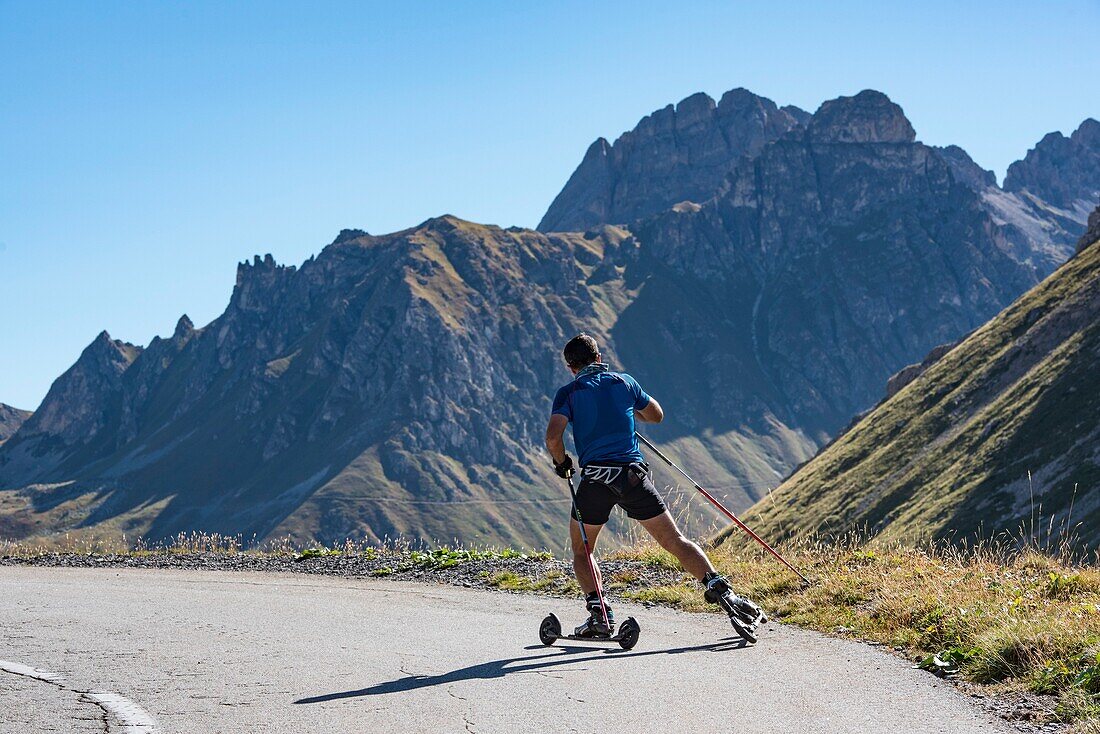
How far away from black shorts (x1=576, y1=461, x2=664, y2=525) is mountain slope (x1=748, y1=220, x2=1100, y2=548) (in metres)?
42.3

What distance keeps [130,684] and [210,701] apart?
1.07 m

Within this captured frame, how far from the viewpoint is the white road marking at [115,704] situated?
23.1 ft

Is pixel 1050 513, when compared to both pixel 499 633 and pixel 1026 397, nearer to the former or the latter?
pixel 1026 397

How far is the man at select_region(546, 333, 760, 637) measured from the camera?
34.5ft

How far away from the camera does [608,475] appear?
10.5 m

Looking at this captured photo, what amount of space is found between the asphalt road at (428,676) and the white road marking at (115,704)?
2 cm

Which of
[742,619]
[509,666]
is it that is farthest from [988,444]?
[509,666]

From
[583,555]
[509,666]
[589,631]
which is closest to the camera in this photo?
[509,666]

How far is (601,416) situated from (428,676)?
10.5 ft

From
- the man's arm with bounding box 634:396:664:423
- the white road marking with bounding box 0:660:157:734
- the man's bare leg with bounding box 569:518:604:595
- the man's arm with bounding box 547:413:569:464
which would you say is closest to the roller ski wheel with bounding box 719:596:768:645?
the man's bare leg with bounding box 569:518:604:595

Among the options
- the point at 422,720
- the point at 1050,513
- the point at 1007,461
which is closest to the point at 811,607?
the point at 422,720

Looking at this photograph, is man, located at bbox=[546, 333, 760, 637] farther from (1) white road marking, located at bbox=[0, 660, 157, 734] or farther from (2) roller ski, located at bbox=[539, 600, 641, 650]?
(1) white road marking, located at bbox=[0, 660, 157, 734]

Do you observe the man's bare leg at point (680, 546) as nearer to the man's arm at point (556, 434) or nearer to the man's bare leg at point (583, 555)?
the man's bare leg at point (583, 555)

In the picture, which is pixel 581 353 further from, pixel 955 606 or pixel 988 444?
pixel 988 444
